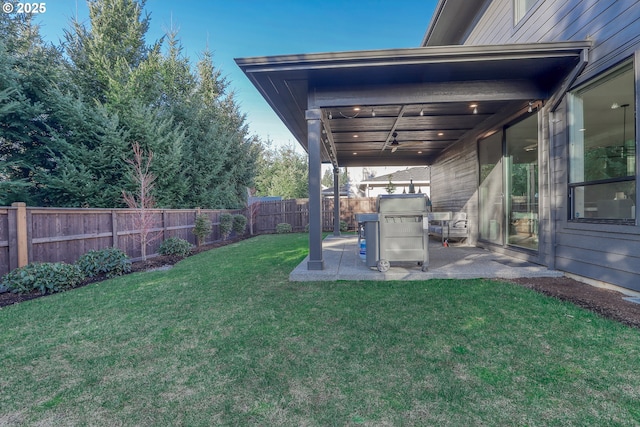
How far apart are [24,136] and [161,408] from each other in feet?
26.8

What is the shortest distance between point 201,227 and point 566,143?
Result: 845cm

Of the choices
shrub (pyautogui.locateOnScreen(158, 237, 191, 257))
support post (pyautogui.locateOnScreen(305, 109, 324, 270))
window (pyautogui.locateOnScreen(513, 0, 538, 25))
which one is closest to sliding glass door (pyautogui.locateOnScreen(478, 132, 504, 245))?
window (pyautogui.locateOnScreen(513, 0, 538, 25))

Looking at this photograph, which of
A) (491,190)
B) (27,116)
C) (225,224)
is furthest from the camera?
(225,224)

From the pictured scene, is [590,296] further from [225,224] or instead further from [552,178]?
[225,224]

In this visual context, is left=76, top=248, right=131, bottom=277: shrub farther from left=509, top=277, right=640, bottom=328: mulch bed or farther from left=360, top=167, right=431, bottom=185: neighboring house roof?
left=360, top=167, right=431, bottom=185: neighboring house roof

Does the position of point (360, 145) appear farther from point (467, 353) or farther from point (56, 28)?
point (56, 28)

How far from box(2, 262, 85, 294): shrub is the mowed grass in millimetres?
580

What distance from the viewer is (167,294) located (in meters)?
3.88

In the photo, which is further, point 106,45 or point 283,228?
point 283,228

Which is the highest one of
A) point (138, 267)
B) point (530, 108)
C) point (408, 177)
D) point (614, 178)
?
point (408, 177)

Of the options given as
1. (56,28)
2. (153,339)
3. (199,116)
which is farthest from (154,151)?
(153,339)

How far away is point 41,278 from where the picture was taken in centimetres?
413

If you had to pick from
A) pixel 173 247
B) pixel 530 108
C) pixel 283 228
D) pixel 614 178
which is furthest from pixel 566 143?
pixel 283 228

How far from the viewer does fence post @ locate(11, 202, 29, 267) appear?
14.1 ft
